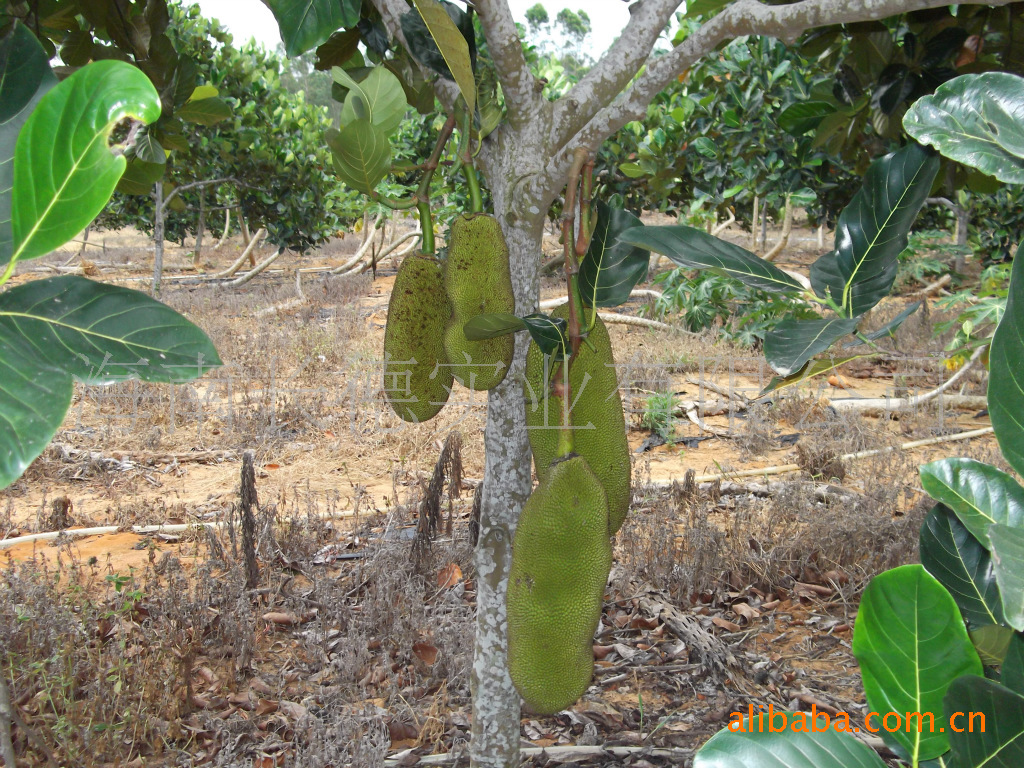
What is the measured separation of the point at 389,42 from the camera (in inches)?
45.5

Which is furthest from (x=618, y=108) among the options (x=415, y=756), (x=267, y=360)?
(x=267, y=360)

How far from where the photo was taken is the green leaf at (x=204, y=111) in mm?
1376

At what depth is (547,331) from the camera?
730mm

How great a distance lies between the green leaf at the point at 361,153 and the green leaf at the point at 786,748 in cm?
60

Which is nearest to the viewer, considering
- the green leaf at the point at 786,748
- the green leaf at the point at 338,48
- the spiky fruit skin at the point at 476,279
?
the green leaf at the point at 786,748

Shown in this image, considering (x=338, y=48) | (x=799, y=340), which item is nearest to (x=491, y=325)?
(x=799, y=340)

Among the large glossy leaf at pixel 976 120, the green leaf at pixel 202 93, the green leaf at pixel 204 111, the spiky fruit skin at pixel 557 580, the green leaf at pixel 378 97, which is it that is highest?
the green leaf at pixel 202 93

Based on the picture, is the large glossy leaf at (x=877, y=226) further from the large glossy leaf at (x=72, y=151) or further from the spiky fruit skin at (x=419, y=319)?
the large glossy leaf at (x=72, y=151)

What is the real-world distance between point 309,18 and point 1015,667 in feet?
2.86

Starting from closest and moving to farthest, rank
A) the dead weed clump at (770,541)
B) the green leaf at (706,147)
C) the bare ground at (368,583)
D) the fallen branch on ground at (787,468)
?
the bare ground at (368,583) → the dead weed clump at (770,541) → the green leaf at (706,147) → the fallen branch on ground at (787,468)

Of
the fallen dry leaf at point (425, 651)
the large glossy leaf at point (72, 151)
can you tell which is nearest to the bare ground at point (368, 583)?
the fallen dry leaf at point (425, 651)

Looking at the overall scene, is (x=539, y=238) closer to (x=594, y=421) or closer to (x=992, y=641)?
(x=594, y=421)

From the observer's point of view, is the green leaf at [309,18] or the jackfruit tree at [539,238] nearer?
the jackfruit tree at [539,238]

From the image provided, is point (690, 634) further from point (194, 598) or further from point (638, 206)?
point (638, 206)
